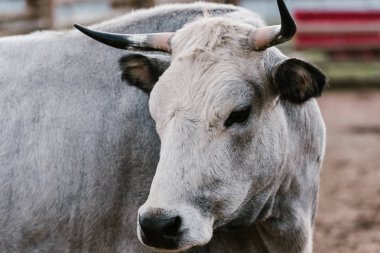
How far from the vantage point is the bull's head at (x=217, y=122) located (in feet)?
13.6

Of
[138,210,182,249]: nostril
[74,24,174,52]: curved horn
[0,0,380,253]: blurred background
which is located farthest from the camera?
[0,0,380,253]: blurred background

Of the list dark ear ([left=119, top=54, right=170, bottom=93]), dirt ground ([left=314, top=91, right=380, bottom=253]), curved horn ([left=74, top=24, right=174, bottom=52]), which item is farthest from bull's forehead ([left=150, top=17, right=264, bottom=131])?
dirt ground ([left=314, top=91, right=380, bottom=253])

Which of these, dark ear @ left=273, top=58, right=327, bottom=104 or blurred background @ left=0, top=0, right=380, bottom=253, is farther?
blurred background @ left=0, top=0, right=380, bottom=253

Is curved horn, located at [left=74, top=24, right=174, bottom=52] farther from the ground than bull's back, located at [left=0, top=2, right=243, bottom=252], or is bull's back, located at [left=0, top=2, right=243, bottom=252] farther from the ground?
curved horn, located at [left=74, top=24, right=174, bottom=52]

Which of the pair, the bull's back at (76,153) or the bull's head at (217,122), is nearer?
the bull's head at (217,122)

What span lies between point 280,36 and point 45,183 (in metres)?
1.82

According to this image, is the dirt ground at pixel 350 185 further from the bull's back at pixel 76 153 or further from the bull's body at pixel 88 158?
the bull's back at pixel 76 153

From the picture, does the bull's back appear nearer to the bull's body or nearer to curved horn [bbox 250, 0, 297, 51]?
the bull's body

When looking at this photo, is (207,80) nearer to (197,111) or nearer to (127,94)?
(197,111)

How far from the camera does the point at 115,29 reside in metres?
5.35

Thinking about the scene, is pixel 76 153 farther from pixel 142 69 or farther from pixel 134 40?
pixel 134 40

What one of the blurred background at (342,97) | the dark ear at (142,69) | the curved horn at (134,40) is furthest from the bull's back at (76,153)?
the blurred background at (342,97)

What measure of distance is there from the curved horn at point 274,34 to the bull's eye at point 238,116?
377 mm

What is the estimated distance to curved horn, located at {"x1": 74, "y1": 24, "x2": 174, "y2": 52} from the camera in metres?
4.71
